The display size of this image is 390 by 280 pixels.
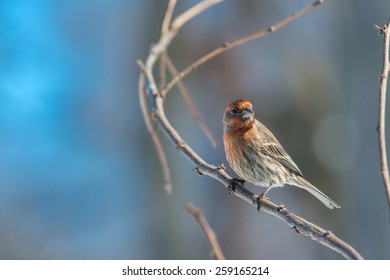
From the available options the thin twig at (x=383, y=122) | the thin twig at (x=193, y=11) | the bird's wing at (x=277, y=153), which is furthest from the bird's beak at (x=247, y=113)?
the thin twig at (x=383, y=122)

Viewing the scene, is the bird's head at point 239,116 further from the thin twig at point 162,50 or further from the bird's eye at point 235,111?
the thin twig at point 162,50

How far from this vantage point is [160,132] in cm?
490

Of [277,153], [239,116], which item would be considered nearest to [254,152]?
[277,153]

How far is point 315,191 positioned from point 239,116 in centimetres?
A: 33

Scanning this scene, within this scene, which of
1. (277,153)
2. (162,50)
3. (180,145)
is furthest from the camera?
(277,153)

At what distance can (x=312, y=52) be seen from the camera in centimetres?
525

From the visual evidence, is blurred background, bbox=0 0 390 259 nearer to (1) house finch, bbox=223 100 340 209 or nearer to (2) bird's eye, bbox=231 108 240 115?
(1) house finch, bbox=223 100 340 209

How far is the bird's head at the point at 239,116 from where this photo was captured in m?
1.51

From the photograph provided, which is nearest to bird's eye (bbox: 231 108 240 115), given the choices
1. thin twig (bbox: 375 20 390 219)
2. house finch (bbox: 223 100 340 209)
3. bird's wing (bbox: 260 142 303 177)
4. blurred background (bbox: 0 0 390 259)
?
house finch (bbox: 223 100 340 209)

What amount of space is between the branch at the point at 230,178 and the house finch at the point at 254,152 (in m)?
0.20

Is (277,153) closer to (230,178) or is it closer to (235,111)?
(235,111)
